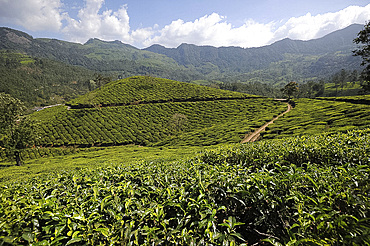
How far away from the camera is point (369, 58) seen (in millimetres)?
26328

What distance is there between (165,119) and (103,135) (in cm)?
2165

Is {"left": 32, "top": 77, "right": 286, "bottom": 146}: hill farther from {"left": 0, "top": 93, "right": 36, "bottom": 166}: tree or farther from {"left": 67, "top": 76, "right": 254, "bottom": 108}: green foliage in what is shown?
{"left": 0, "top": 93, "right": 36, "bottom": 166}: tree

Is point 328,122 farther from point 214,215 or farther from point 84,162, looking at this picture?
point 84,162

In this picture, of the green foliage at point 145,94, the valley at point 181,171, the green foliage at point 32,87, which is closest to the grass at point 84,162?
the valley at point 181,171

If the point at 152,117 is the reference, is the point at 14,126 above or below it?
above

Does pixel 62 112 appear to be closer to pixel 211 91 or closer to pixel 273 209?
pixel 211 91

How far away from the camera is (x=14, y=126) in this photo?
30.2 m

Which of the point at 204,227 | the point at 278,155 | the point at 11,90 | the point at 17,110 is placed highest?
the point at 11,90

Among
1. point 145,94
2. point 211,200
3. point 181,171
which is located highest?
point 145,94

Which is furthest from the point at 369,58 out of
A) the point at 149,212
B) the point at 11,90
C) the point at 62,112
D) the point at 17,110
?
the point at 11,90

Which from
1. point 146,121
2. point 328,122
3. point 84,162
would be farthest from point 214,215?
point 146,121

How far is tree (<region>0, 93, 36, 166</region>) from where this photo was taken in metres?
29.2

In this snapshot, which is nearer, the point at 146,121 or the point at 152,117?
the point at 146,121

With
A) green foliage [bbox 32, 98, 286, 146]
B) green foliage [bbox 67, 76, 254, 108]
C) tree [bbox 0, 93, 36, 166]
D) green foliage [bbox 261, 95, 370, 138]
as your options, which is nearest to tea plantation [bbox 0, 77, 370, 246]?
green foliage [bbox 261, 95, 370, 138]
